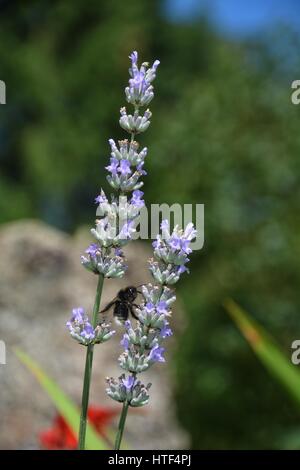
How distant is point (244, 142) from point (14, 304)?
1032cm

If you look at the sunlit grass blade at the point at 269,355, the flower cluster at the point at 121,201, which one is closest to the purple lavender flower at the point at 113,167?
the flower cluster at the point at 121,201

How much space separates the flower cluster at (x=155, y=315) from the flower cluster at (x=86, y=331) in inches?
2.0

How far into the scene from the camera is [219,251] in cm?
1716

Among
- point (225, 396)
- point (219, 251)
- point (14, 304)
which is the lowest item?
point (14, 304)

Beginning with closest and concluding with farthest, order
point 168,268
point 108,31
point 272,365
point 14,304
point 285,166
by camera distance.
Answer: point 168,268 < point 272,365 < point 14,304 < point 285,166 < point 108,31

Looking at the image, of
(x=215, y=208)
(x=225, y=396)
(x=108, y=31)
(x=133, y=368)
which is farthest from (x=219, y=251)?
(x=108, y=31)

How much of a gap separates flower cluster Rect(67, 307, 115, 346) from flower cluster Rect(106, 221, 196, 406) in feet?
0.17

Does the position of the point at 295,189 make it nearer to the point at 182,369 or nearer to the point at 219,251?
the point at 219,251

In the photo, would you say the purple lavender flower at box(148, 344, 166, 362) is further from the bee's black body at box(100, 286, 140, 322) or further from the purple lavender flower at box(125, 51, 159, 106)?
the purple lavender flower at box(125, 51, 159, 106)

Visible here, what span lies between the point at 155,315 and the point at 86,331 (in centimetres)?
16

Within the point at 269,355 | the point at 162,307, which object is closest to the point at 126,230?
the point at 162,307

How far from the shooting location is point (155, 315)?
1998 millimetres

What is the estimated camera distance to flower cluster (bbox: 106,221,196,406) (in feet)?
6.52

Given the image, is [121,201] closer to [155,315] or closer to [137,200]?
Answer: [137,200]
